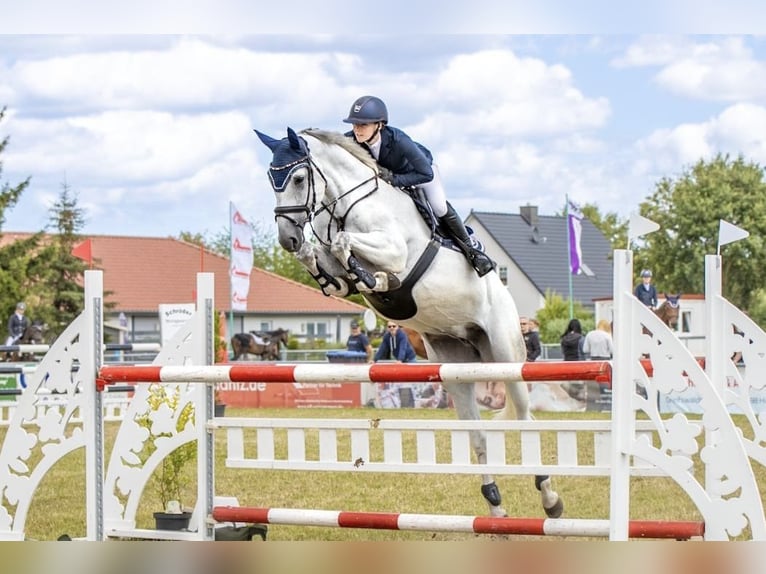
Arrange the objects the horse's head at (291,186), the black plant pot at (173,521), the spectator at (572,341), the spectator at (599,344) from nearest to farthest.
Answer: the horse's head at (291,186), the black plant pot at (173,521), the spectator at (599,344), the spectator at (572,341)

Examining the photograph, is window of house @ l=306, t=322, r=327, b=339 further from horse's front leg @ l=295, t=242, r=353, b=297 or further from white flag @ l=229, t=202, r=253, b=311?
horse's front leg @ l=295, t=242, r=353, b=297

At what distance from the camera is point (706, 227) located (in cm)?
3484

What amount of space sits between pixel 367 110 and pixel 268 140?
452 mm

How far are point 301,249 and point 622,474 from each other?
1.61 m

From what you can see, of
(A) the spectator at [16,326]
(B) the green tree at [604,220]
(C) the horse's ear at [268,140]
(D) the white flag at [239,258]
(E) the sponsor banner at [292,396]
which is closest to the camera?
(C) the horse's ear at [268,140]

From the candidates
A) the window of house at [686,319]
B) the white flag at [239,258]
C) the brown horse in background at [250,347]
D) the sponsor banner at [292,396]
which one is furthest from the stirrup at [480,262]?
the window of house at [686,319]

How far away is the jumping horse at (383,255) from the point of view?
14.5 feet

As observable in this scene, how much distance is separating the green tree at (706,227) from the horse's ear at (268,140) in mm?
31195

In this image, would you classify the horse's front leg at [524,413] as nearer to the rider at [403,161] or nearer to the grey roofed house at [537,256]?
the rider at [403,161]

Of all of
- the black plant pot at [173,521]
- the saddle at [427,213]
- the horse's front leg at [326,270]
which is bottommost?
the black plant pot at [173,521]

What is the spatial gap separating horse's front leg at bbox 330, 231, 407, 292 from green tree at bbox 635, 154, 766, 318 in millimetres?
30976

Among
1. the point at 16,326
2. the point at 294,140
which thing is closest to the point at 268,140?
the point at 294,140

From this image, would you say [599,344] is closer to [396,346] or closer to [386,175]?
[396,346]

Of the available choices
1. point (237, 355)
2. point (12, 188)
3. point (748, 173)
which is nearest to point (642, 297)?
point (237, 355)
